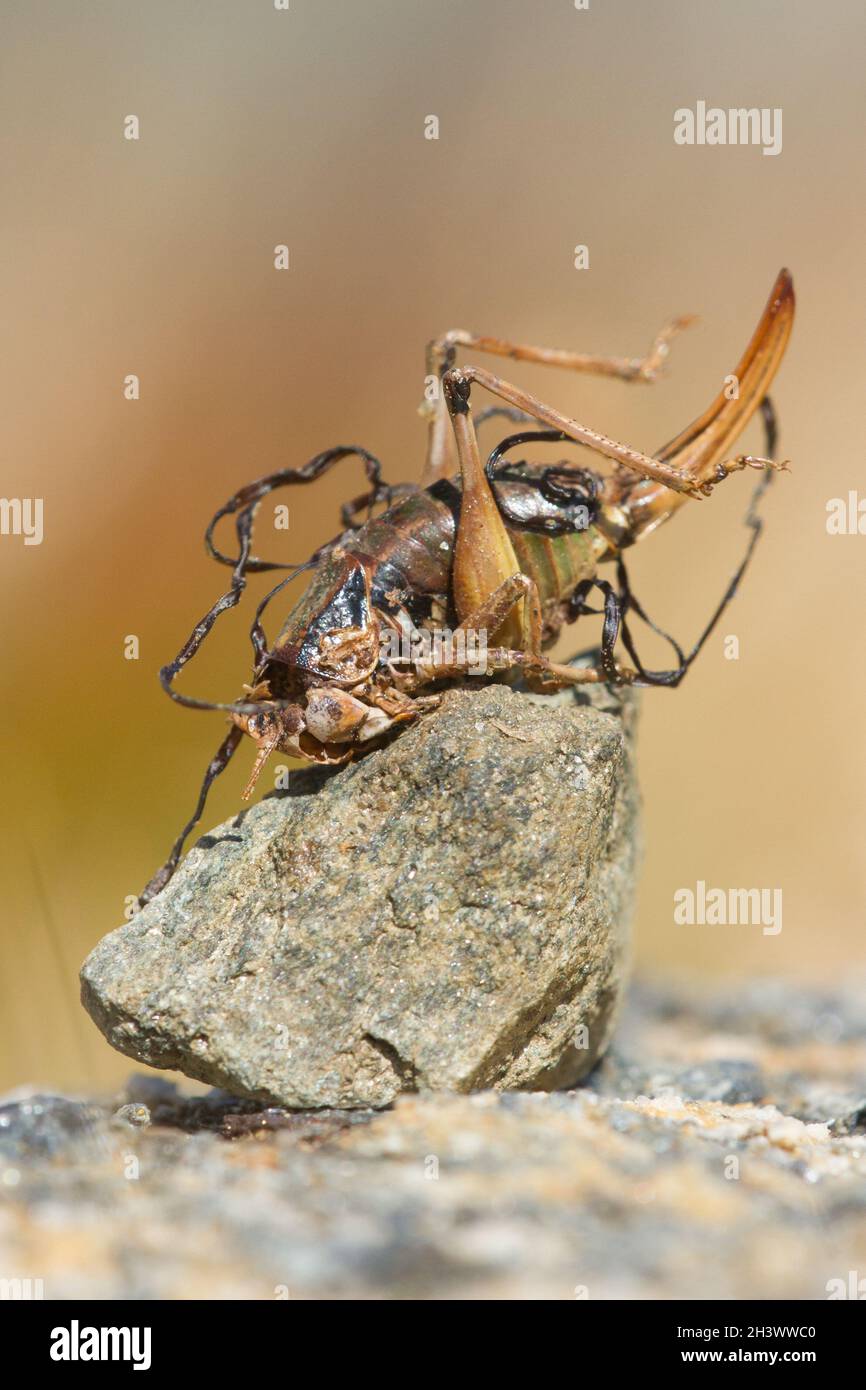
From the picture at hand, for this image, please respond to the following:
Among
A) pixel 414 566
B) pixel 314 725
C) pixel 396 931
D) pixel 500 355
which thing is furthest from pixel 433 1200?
pixel 500 355


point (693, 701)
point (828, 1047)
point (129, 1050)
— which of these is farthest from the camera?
point (693, 701)

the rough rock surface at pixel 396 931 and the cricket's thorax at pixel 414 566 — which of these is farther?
the cricket's thorax at pixel 414 566

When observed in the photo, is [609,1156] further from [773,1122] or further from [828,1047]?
[828,1047]

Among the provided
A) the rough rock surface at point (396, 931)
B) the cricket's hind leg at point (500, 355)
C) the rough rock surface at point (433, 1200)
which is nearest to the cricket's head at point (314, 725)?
the rough rock surface at point (396, 931)

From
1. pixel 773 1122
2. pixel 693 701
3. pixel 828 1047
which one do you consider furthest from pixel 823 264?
pixel 773 1122

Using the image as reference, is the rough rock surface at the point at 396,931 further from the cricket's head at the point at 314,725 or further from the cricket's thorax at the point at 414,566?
the cricket's thorax at the point at 414,566
